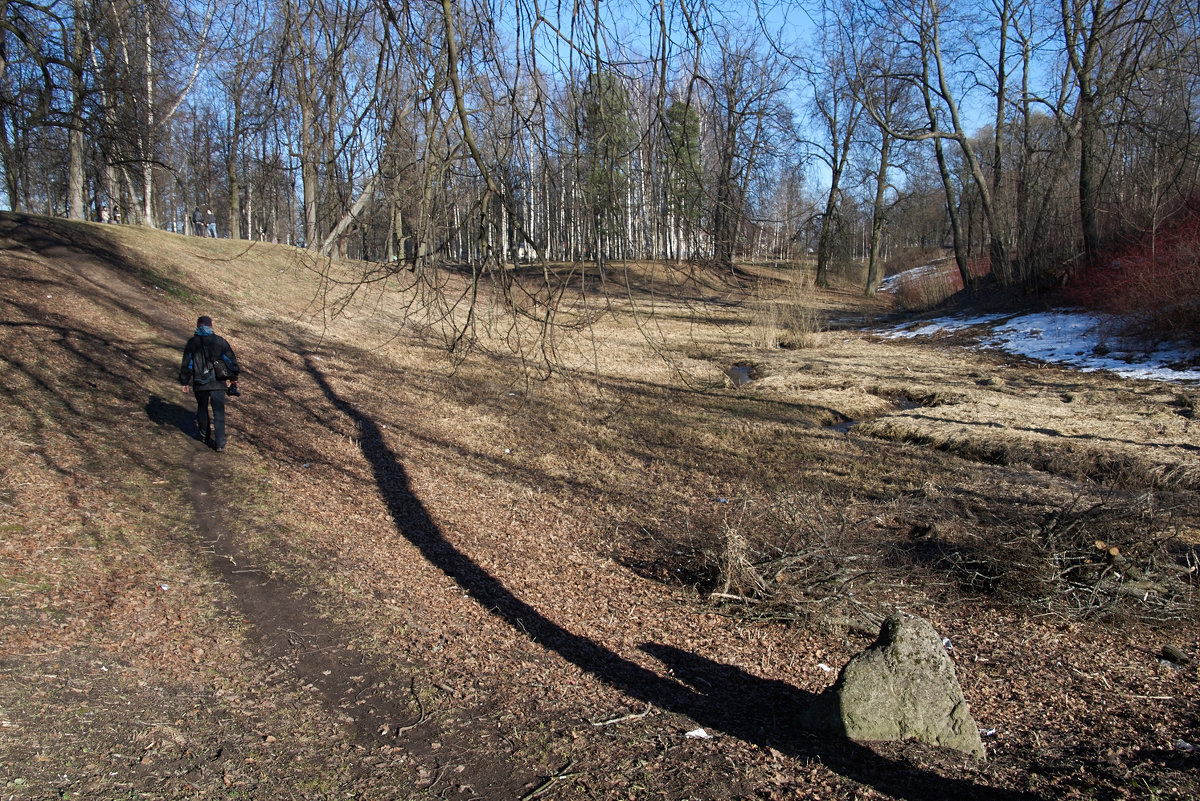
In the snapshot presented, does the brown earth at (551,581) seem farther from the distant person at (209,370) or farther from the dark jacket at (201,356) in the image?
the dark jacket at (201,356)

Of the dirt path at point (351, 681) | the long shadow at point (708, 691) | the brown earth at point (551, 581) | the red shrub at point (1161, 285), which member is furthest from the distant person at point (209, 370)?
the red shrub at point (1161, 285)

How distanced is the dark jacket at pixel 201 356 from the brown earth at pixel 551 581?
808 millimetres

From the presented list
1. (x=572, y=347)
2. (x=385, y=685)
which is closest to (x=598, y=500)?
(x=385, y=685)

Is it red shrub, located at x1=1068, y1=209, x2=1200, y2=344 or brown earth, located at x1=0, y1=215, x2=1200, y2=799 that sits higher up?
red shrub, located at x1=1068, y1=209, x2=1200, y2=344

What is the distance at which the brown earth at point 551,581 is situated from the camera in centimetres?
362

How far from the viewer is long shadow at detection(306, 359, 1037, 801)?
346 centimetres

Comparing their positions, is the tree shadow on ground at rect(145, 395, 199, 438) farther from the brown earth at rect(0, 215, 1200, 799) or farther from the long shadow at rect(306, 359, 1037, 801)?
the long shadow at rect(306, 359, 1037, 801)

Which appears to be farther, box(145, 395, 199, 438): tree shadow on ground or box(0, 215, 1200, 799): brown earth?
box(145, 395, 199, 438): tree shadow on ground

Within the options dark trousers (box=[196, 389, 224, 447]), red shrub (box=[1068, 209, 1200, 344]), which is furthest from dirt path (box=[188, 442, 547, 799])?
red shrub (box=[1068, 209, 1200, 344])

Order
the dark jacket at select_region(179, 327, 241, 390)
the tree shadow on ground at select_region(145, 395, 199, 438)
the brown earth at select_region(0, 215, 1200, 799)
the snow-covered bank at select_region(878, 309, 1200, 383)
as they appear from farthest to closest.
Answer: the snow-covered bank at select_region(878, 309, 1200, 383), the tree shadow on ground at select_region(145, 395, 199, 438), the dark jacket at select_region(179, 327, 241, 390), the brown earth at select_region(0, 215, 1200, 799)

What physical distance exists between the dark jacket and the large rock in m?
7.10

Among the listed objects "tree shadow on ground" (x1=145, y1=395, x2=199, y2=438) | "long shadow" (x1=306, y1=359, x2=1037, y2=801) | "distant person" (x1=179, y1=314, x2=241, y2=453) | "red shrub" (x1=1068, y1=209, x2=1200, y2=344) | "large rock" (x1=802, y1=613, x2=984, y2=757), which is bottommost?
"long shadow" (x1=306, y1=359, x2=1037, y2=801)

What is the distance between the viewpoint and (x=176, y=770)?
3365 millimetres

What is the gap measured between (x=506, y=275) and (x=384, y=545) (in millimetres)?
4454
